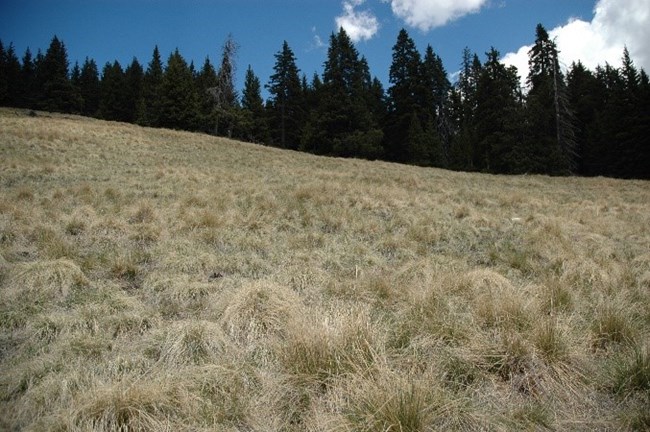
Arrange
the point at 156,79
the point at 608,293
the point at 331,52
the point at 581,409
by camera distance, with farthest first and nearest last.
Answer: the point at 156,79
the point at 331,52
the point at 608,293
the point at 581,409

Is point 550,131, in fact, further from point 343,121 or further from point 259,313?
point 259,313

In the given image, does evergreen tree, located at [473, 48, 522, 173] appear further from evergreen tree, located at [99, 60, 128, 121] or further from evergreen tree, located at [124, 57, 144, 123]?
evergreen tree, located at [99, 60, 128, 121]

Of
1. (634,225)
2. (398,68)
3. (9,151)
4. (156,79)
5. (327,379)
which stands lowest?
(327,379)

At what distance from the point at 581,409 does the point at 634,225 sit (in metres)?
10.5

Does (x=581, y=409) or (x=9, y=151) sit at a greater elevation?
(x=9, y=151)

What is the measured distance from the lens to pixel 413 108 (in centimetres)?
5022

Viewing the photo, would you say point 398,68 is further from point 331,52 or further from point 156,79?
point 156,79

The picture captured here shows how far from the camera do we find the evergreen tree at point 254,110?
2200 inches

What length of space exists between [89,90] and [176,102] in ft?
123

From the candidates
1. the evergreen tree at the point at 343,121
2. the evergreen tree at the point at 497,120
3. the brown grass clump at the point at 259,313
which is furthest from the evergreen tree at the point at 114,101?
the brown grass clump at the point at 259,313

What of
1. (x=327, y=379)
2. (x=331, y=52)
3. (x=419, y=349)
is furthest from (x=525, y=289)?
(x=331, y=52)

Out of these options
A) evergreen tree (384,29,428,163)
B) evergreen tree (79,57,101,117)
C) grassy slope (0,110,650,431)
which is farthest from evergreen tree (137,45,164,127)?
grassy slope (0,110,650,431)

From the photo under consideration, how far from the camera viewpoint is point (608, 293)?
5.18 meters

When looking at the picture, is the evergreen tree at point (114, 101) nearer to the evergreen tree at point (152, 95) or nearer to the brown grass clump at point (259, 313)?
the evergreen tree at point (152, 95)
